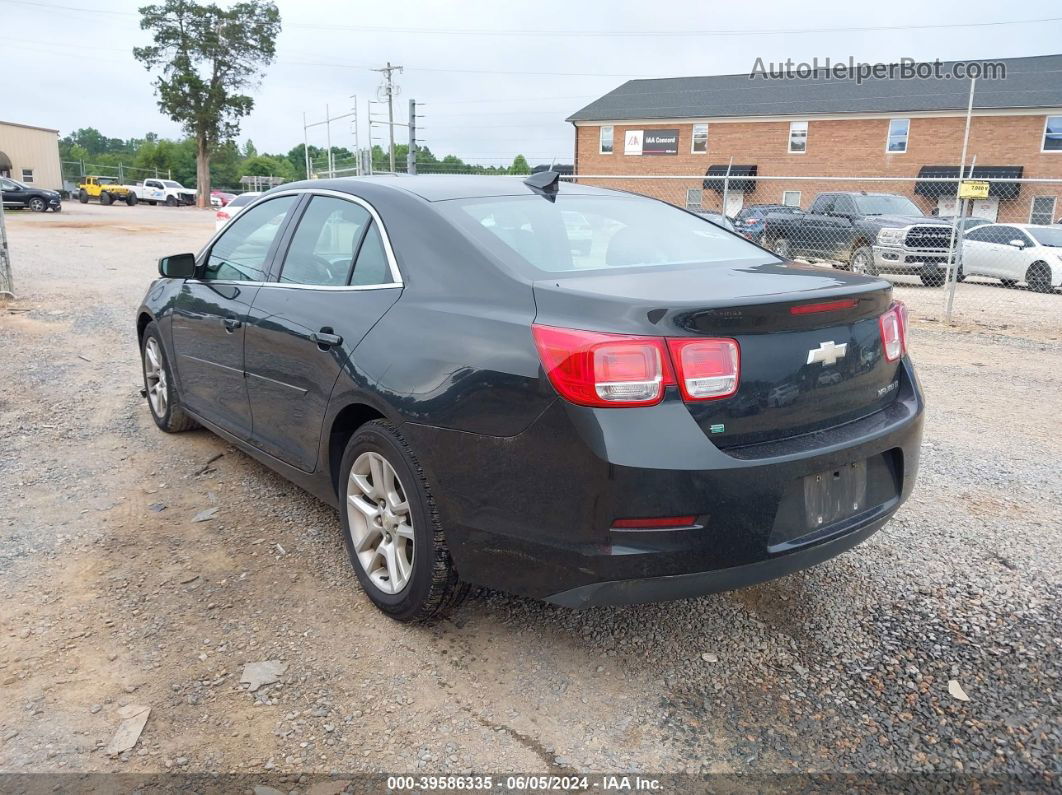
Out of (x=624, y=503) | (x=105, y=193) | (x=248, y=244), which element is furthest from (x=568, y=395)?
(x=105, y=193)

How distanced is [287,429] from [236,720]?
4.45 ft

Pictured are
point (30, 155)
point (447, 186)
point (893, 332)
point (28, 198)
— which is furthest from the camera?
point (30, 155)

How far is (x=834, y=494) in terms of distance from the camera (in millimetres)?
2631

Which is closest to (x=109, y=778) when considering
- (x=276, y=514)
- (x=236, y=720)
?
(x=236, y=720)

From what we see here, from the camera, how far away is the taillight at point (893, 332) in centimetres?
290

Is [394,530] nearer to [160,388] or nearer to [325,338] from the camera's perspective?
[325,338]

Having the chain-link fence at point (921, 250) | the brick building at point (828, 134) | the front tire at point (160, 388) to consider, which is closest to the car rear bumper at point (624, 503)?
the front tire at point (160, 388)

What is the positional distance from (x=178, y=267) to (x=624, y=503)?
321 centimetres

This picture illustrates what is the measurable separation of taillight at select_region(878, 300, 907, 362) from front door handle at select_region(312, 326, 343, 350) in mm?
1985

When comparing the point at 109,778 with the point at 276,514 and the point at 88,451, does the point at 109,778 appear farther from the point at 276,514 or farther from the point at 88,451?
the point at 88,451

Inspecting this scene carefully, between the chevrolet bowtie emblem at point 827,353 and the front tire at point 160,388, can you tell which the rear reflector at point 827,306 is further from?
the front tire at point 160,388

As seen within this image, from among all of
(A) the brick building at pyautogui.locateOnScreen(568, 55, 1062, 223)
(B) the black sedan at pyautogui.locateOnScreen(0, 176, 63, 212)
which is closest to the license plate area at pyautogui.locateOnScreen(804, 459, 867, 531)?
(A) the brick building at pyautogui.locateOnScreen(568, 55, 1062, 223)

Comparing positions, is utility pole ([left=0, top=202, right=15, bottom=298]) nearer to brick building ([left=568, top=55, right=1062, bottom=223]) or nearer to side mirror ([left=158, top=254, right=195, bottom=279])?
side mirror ([left=158, top=254, right=195, bottom=279])

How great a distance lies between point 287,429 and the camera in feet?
11.6
